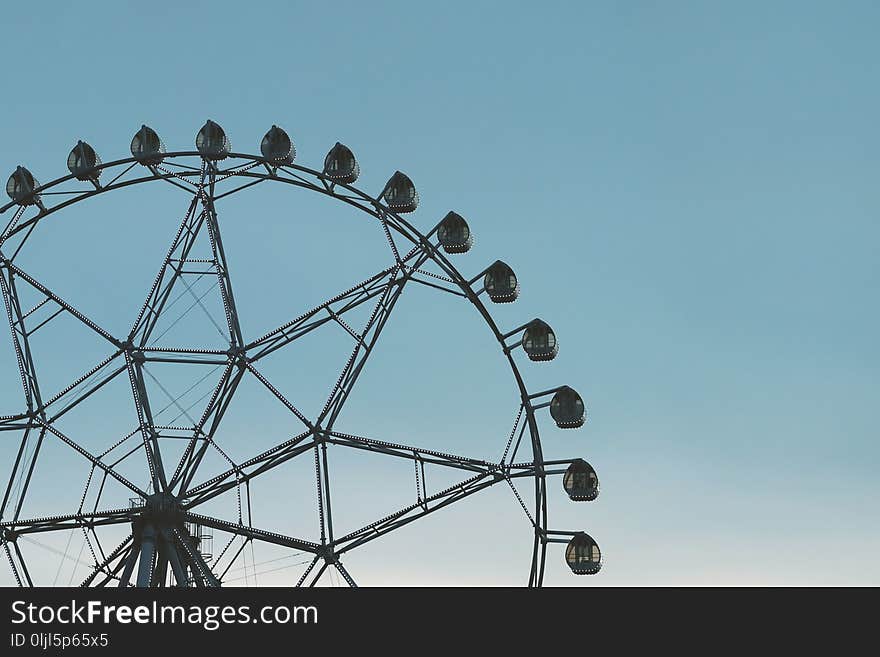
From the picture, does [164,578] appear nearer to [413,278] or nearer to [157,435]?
[157,435]

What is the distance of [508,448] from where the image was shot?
94.8ft
